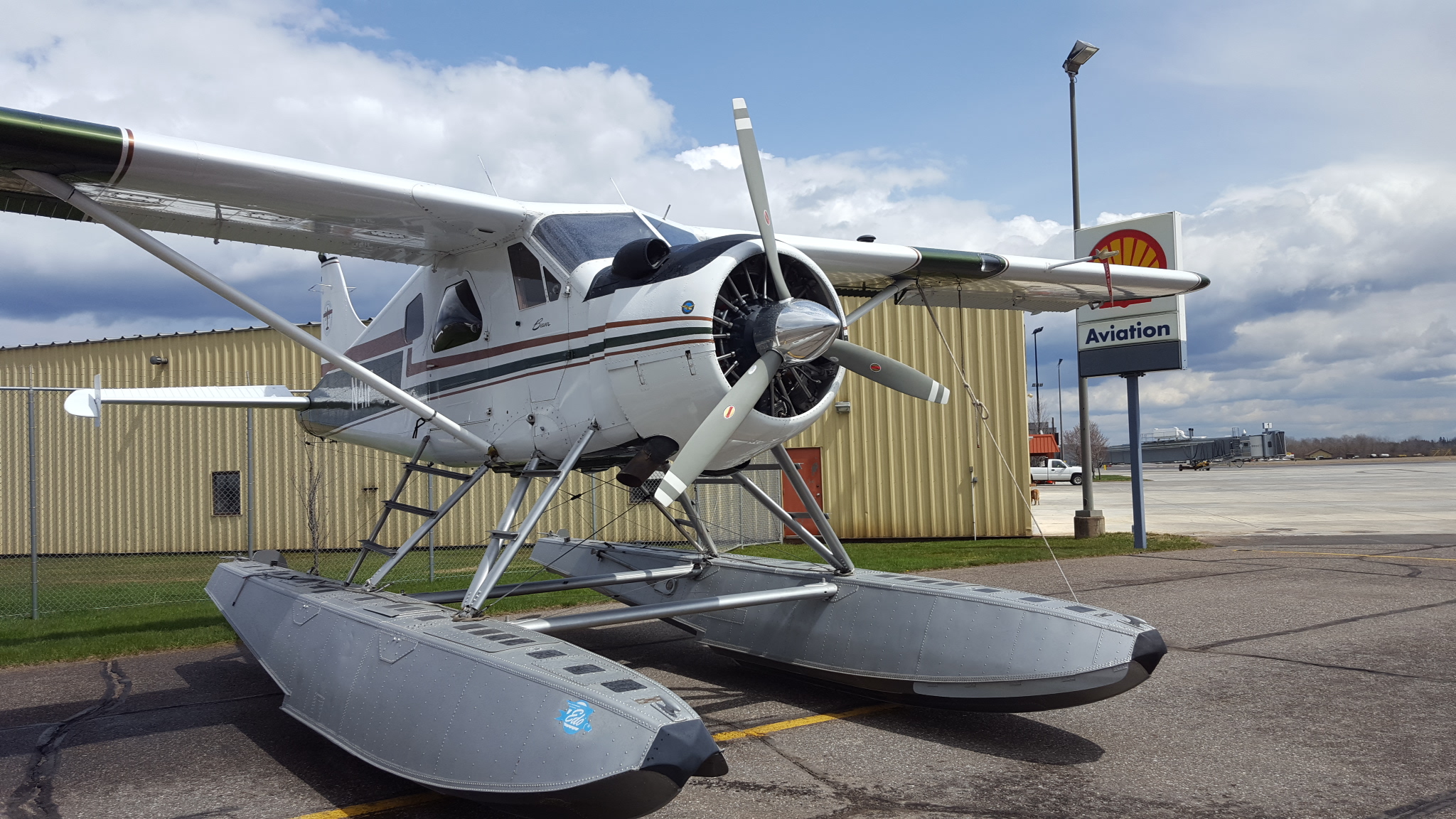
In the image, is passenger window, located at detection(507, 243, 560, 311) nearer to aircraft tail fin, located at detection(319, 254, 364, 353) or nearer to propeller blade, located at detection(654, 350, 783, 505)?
propeller blade, located at detection(654, 350, 783, 505)

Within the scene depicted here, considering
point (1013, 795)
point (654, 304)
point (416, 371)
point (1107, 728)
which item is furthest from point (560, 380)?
point (1107, 728)

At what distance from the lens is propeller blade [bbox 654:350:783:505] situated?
517 cm

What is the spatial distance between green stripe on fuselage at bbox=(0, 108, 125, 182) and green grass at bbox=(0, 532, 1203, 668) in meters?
5.59

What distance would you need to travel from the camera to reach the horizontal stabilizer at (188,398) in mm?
8469

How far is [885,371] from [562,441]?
2.26 m

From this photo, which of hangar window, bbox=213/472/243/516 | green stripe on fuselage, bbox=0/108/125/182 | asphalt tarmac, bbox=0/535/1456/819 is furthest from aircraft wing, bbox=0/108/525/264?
hangar window, bbox=213/472/243/516

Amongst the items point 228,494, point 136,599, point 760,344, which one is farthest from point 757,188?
point 228,494

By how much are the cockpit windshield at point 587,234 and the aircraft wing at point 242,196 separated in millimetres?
268

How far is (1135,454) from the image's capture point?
54.0ft

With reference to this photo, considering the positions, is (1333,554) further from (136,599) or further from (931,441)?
(136,599)

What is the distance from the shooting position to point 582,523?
19.0 m

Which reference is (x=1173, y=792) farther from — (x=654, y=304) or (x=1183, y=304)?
(x=1183, y=304)

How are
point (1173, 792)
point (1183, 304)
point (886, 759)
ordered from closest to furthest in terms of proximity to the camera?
point (1173, 792) < point (886, 759) < point (1183, 304)

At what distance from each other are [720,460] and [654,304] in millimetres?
1134
